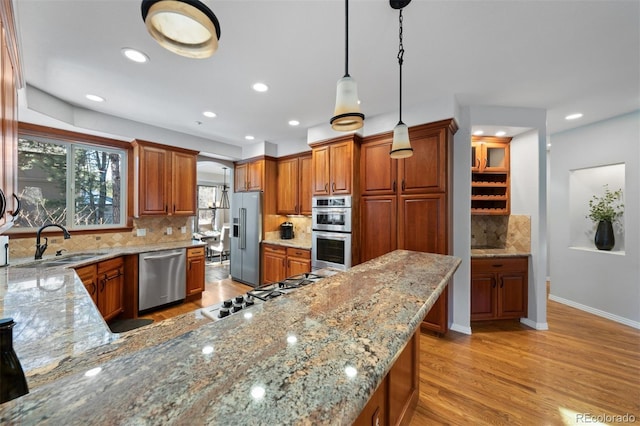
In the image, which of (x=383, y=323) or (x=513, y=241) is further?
(x=513, y=241)

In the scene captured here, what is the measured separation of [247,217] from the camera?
15.2 ft

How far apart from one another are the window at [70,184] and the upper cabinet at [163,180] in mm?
379

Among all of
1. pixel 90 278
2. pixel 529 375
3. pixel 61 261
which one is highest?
pixel 61 261

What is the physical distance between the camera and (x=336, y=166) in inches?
137

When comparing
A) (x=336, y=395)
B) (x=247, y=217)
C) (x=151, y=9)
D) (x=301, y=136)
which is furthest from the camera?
(x=247, y=217)

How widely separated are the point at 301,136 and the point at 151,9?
3.65 m

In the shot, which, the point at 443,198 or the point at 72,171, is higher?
the point at 72,171

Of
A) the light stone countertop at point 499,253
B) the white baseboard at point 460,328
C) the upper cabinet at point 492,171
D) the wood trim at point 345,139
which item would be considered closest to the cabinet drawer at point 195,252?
the wood trim at point 345,139

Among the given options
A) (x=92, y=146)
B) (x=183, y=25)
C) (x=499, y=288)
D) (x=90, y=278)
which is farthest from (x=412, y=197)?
(x=92, y=146)

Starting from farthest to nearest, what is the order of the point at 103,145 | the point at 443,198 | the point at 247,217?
the point at 247,217, the point at 103,145, the point at 443,198

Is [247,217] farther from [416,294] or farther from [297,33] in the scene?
[416,294]

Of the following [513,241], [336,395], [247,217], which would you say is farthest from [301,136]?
[336,395]

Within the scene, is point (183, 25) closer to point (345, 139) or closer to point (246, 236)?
point (345, 139)

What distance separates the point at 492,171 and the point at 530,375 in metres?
2.50
